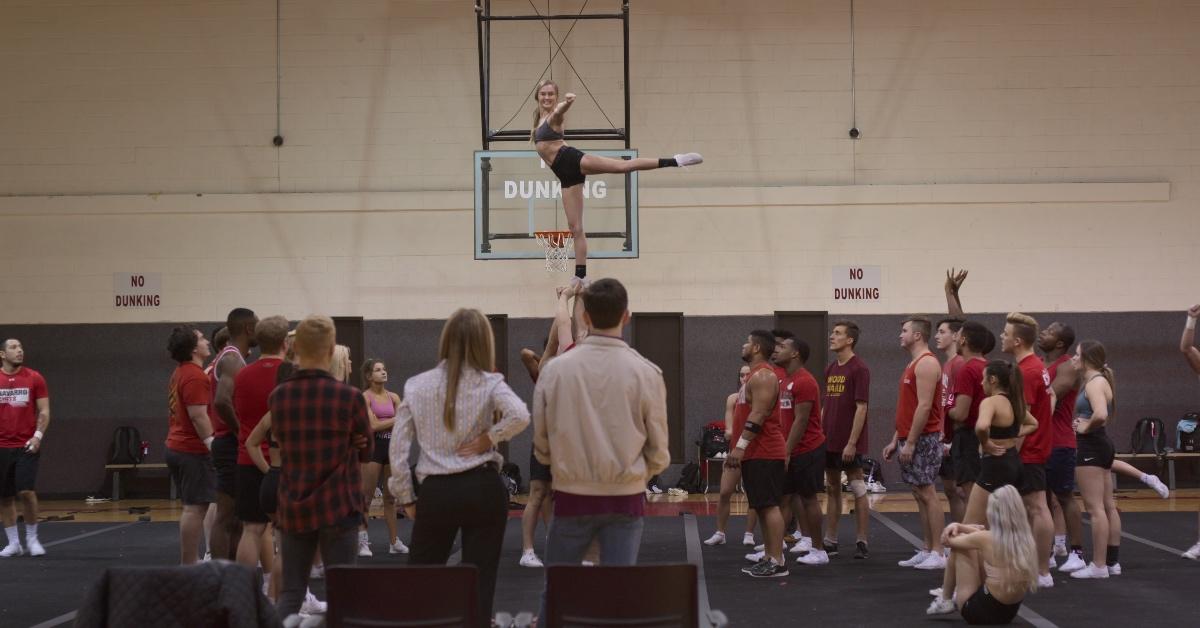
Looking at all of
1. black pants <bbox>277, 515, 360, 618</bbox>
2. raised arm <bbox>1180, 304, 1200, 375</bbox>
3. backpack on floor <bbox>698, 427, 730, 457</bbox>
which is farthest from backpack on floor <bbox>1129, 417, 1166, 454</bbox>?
black pants <bbox>277, 515, 360, 618</bbox>

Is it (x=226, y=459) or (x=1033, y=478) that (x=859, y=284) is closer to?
(x=1033, y=478)

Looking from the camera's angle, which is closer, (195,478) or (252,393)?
(252,393)

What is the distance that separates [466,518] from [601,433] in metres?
0.61

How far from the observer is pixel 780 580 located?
294 inches

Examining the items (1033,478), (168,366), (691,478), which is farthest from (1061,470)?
(168,366)

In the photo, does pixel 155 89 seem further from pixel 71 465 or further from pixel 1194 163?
pixel 1194 163

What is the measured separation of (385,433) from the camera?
28.6 feet

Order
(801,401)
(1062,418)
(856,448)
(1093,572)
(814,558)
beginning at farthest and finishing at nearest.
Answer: (856,448)
(801,401)
(814,558)
(1062,418)
(1093,572)

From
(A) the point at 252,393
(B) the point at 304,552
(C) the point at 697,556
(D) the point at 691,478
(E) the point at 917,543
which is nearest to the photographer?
(B) the point at 304,552

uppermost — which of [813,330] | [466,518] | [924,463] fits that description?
[813,330]

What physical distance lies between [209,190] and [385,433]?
6.59m

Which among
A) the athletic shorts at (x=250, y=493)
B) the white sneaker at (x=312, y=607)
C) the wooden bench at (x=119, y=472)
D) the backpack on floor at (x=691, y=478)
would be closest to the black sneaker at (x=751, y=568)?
the white sneaker at (x=312, y=607)

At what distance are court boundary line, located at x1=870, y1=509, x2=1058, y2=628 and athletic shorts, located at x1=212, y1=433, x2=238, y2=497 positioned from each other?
443 centimetres

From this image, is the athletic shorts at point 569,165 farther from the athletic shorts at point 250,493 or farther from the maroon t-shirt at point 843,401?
the maroon t-shirt at point 843,401
